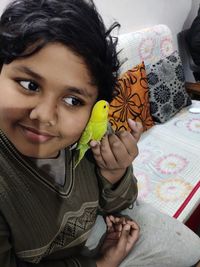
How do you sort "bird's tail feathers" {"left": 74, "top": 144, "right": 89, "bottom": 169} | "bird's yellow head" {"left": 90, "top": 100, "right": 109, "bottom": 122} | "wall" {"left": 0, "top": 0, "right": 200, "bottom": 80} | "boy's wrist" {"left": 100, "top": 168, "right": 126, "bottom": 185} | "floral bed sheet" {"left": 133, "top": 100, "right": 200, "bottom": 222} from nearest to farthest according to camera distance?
"bird's yellow head" {"left": 90, "top": 100, "right": 109, "bottom": 122} < "bird's tail feathers" {"left": 74, "top": 144, "right": 89, "bottom": 169} < "boy's wrist" {"left": 100, "top": 168, "right": 126, "bottom": 185} < "floral bed sheet" {"left": 133, "top": 100, "right": 200, "bottom": 222} < "wall" {"left": 0, "top": 0, "right": 200, "bottom": 80}

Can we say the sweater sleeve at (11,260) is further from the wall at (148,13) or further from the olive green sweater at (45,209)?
the wall at (148,13)

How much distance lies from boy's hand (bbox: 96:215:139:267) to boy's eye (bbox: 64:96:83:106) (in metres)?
0.47

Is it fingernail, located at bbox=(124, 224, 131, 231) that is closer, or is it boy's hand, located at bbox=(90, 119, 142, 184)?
boy's hand, located at bbox=(90, 119, 142, 184)

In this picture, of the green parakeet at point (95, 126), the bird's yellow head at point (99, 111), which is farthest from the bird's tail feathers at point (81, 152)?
the bird's yellow head at point (99, 111)

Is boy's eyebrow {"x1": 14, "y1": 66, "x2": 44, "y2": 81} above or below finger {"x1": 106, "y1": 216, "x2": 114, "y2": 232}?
above

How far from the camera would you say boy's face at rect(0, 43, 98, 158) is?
522 mm

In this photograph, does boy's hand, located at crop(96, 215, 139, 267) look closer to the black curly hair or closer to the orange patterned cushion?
the black curly hair

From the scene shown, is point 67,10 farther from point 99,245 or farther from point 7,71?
point 99,245

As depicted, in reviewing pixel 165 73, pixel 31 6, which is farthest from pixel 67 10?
pixel 165 73

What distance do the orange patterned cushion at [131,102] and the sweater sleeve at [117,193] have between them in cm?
57

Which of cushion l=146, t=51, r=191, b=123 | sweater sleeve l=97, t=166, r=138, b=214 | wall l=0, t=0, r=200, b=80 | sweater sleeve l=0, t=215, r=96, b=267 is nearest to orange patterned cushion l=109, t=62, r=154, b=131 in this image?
cushion l=146, t=51, r=191, b=123

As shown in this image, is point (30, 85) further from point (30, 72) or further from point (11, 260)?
point (11, 260)

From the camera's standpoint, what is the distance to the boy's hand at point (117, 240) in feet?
2.65

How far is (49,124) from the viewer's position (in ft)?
1.80
